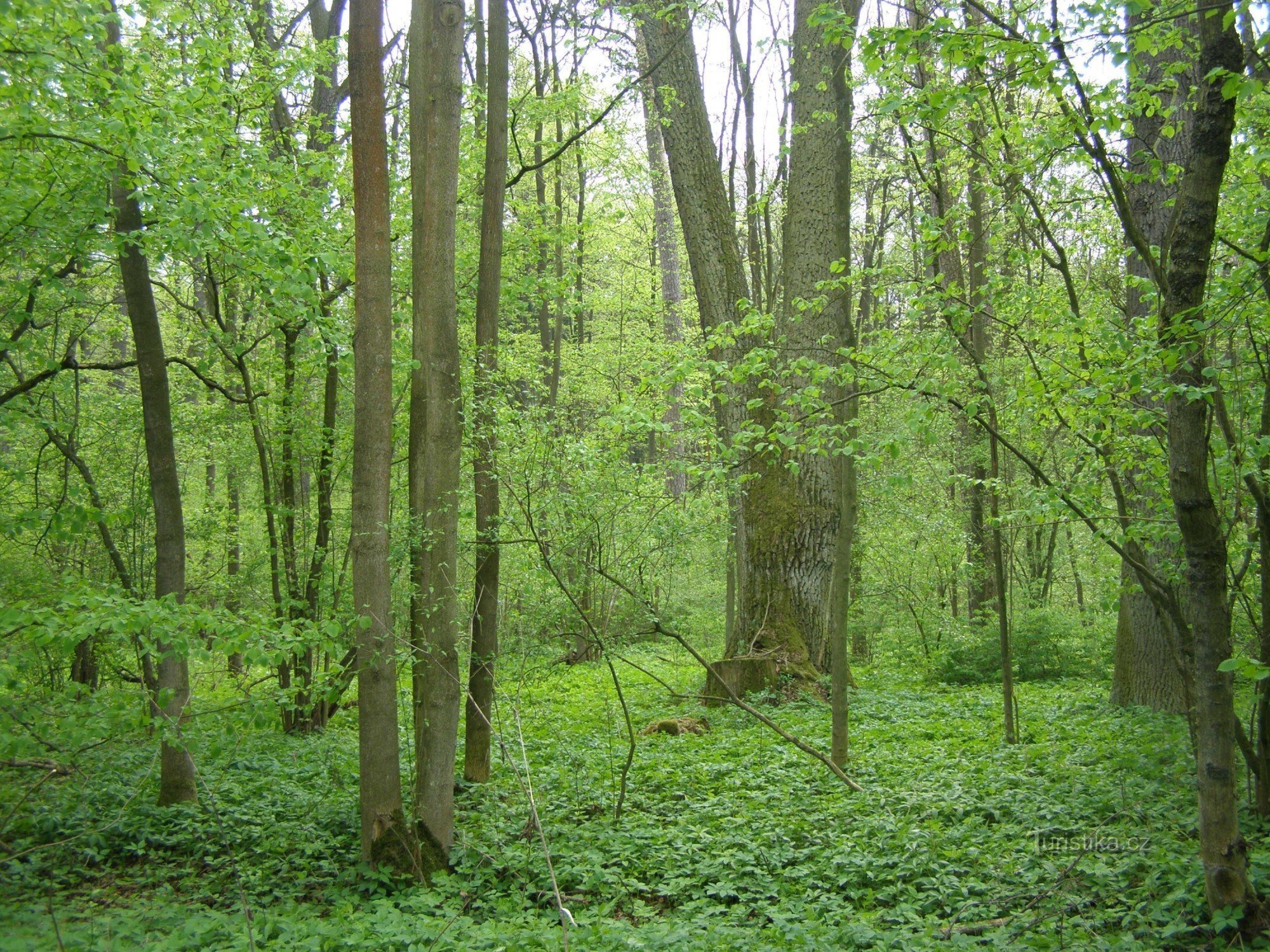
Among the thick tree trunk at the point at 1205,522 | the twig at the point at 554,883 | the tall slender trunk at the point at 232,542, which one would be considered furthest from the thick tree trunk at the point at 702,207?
the thick tree trunk at the point at 1205,522

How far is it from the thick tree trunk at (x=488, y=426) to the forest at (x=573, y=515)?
0.11ft

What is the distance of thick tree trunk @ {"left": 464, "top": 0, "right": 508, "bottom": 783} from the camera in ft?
20.9

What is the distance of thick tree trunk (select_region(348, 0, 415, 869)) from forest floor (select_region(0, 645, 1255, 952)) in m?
0.46

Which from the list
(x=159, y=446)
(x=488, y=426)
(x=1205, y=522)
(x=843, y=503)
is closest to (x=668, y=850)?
(x=843, y=503)

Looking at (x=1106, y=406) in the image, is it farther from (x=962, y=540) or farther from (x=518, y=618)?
(x=962, y=540)

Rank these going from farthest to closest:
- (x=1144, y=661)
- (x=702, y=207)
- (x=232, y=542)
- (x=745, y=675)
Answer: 1. (x=702, y=207)
2. (x=232, y=542)
3. (x=745, y=675)
4. (x=1144, y=661)

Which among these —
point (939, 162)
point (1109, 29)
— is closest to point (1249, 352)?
point (1109, 29)

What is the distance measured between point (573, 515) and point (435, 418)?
4.07ft

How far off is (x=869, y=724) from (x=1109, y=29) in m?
6.33

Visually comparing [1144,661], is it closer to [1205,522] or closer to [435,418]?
[1205,522]

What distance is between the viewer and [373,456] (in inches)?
212

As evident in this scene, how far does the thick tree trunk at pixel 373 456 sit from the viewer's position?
527cm

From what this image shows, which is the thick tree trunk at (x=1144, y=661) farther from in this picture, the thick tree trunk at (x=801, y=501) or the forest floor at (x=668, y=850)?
the thick tree trunk at (x=801, y=501)

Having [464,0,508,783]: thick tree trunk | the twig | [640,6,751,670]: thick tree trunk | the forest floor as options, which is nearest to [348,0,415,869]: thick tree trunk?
the forest floor
